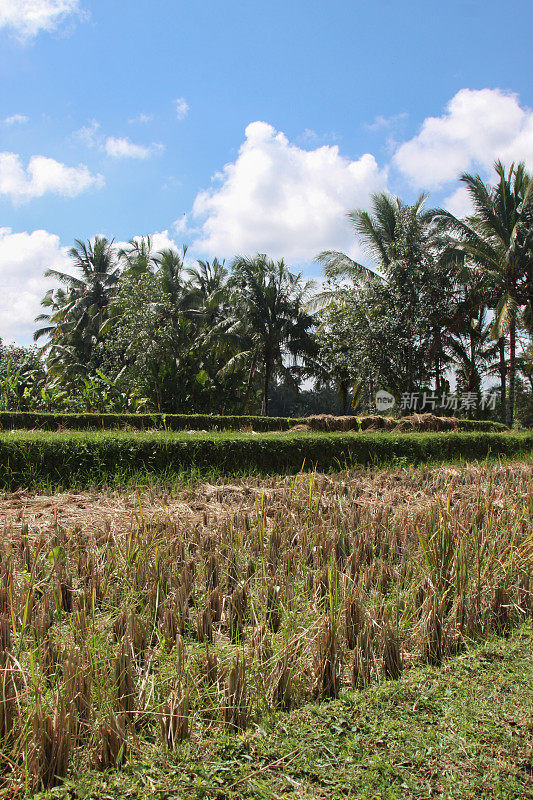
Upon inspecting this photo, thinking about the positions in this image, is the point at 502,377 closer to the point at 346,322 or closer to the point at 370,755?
the point at 346,322

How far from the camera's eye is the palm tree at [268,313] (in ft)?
77.8

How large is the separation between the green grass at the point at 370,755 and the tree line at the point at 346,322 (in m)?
13.6

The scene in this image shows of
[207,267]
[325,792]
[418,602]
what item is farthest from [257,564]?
[207,267]

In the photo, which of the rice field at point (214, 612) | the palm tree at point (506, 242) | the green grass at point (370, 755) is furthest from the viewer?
the palm tree at point (506, 242)

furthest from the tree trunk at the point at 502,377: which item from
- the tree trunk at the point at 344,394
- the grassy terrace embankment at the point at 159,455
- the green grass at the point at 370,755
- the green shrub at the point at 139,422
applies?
the green grass at the point at 370,755

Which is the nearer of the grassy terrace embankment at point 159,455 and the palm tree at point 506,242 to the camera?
the grassy terrace embankment at point 159,455

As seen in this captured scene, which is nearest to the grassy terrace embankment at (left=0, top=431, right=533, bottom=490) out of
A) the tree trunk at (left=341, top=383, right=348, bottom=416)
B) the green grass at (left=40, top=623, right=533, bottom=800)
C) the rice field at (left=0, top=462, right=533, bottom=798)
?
the rice field at (left=0, top=462, right=533, bottom=798)

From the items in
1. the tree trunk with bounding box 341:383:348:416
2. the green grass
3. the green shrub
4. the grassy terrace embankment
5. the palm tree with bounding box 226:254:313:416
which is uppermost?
the palm tree with bounding box 226:254:313:416

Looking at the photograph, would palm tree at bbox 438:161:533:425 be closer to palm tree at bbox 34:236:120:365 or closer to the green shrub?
the green shrub

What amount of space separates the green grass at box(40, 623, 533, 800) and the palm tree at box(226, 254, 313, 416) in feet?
69.5

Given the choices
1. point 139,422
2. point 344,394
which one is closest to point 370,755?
point 139,422

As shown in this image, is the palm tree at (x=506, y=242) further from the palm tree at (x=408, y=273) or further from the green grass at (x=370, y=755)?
the green grass at (x=370, y=755)

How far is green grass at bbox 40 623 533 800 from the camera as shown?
1.66 m

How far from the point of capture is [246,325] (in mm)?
22906
